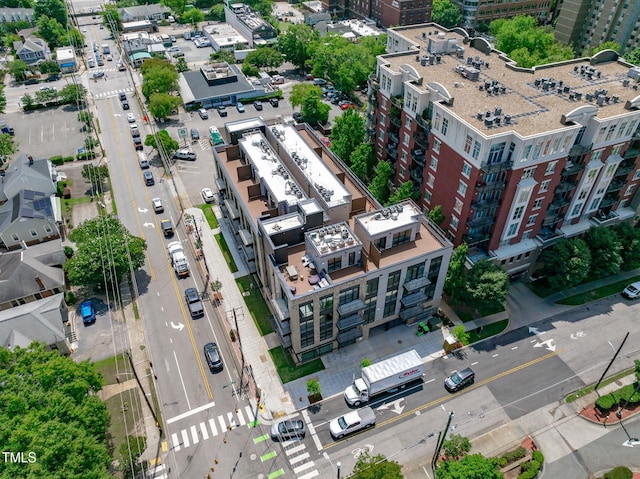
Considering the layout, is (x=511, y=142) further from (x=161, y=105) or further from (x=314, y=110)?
(x=161, y=105)

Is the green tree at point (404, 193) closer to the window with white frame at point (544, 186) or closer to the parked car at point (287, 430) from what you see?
the window with white frame at point (544, 186)

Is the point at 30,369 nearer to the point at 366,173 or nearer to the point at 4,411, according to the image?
the point at 4,411

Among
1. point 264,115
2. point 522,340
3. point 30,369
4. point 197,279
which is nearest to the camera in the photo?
point 30,369

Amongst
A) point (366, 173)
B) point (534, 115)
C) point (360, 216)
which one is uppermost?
point (534, 115)

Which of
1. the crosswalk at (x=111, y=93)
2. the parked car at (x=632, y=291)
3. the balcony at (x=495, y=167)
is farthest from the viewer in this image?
the crosswalk at (x=111, y=93)

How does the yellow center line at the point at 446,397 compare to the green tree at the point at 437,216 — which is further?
the green tree at the point at 437,216

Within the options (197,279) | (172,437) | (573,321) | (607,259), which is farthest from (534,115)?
(172,437)

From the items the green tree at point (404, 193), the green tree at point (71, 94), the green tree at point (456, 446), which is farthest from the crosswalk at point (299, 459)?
the green tree at point (71, 94)
